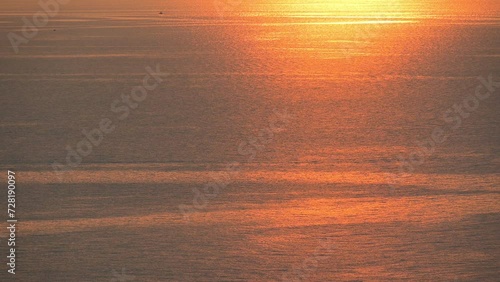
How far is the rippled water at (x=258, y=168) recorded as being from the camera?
557 centimetres

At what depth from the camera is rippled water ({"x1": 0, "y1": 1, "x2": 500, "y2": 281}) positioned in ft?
18.3

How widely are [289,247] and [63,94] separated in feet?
22.5

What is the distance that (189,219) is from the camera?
641 centimetres

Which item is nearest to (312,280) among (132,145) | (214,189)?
(214,189)

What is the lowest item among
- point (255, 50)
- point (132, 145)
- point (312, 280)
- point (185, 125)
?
point (312, 280)

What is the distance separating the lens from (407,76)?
1370 cm

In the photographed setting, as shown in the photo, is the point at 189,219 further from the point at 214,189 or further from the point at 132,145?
the point at 132,145

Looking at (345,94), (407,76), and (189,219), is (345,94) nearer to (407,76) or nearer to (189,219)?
(407,76)

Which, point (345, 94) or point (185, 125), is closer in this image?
point (185, 125)

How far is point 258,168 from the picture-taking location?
312 inches

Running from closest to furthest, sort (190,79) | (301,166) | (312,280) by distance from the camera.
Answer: (312,280) < (301,166) < (190,79)

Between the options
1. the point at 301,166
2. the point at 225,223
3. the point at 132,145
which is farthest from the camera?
the point at 132,145

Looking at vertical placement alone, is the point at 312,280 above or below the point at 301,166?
below

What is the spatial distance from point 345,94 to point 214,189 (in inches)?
199
